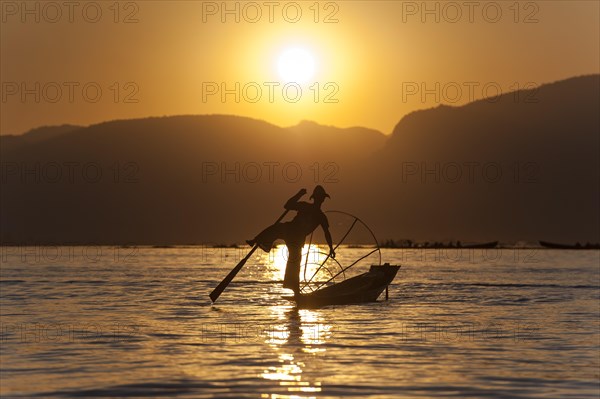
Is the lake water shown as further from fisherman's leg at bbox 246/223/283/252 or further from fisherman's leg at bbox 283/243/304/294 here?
fisherman's leg at bbox 246/223/283/252

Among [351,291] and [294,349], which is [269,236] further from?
[294,349]

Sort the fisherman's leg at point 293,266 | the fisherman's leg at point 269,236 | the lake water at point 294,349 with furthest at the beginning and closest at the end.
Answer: the fisherman's leg at point 269,236 < the fisherman's leg at point 293,266 < the lake water at point 294,349

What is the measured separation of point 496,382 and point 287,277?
16.5 metres

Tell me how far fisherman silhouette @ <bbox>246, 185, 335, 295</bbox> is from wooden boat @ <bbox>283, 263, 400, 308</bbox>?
0.50 metres

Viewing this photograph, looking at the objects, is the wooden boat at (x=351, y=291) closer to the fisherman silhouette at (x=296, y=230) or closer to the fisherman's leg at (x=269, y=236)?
the fisherman silhouette at (x=296, y=230)

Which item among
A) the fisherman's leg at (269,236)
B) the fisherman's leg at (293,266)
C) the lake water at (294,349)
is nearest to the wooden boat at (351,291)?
the fisherman's leg at (293,266)

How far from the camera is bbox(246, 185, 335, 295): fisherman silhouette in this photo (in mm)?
31984

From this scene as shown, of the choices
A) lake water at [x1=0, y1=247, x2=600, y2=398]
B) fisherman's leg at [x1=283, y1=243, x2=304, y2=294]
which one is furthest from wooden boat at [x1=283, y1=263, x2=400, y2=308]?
lake water at [x1=0, y1=247, x2=600, y2=398]

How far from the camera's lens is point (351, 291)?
35.2 m

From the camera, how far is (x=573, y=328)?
2667cm

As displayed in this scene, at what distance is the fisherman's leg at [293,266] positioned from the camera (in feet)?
105

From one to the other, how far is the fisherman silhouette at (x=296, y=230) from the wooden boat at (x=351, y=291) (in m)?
0.50

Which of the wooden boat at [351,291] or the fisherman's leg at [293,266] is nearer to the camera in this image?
the fisherman's leg at [293,266]

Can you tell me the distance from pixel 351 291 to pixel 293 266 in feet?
11.3
